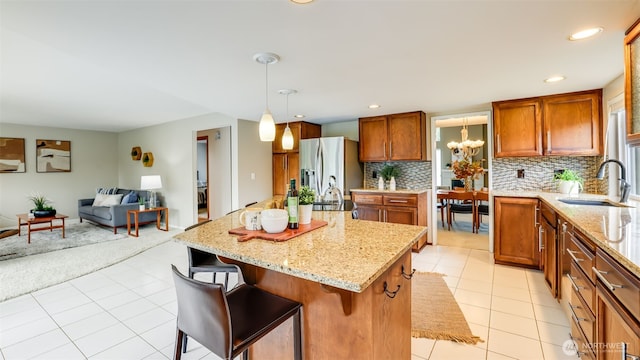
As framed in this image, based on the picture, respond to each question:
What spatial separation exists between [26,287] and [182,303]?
3.14 meters

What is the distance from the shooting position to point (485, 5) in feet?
5.23

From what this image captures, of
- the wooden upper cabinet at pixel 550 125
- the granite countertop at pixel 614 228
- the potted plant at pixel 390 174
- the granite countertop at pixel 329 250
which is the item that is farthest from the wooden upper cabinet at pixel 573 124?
the granite countertop at pixel 329 250

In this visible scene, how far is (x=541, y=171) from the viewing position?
3764mm

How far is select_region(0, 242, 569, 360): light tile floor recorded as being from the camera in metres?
1.96

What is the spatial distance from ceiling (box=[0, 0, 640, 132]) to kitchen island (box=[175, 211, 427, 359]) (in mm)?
1275

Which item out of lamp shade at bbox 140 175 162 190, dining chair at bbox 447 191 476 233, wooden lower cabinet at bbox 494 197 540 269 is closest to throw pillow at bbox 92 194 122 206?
lamp shade at bbox 140 175 162 190

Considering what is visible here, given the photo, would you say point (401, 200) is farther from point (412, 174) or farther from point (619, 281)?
point (619, 281)

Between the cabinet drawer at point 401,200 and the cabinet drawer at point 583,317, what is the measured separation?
2.25 m

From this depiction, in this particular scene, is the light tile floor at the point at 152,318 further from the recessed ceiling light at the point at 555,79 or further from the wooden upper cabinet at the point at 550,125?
the recessed ceiling light at the point at 555,79

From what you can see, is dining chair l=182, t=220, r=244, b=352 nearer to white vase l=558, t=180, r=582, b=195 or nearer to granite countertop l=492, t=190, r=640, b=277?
granite countertop l=492, t=190, r=640, b=277

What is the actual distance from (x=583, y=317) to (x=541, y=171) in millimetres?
2748

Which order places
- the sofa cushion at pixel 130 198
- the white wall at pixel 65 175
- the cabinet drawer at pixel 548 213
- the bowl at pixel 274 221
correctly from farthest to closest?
the white wall at pixel 65 175 → the sofa cushion at pixel 130 198 → the cabinet drawer at pixel 548 213 → the bowl at pixel 274 221

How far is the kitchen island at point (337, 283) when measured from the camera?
44.1 inches

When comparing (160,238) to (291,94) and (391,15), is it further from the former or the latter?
(391,15)
